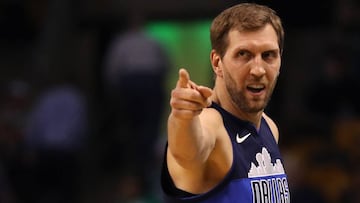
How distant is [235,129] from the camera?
467 cm

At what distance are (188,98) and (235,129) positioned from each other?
675 mm

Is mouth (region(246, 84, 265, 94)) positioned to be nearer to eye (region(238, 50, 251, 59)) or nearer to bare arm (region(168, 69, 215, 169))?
eye (region(238, 50, 251, 59))

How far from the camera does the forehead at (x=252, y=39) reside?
4.54 meters

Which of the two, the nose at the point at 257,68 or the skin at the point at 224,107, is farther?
the nose at the point at 257,68

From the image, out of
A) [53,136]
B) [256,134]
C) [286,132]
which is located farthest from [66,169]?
[256,134]

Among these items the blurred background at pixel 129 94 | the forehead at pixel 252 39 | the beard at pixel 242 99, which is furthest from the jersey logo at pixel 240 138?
the blurred background at pixel 129 94

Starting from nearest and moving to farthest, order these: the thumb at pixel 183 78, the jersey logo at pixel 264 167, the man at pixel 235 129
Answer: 1. the thumb at pixel 183 78
2. the man at pixel 235 129
3. the jersey logo at pixel 264 167

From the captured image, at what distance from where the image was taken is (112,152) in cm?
1197

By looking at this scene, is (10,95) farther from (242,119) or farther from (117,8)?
(242,119)

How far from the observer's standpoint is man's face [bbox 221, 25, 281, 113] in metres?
4.54

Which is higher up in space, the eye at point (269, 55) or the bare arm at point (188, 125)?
the eye at point (269, 55)

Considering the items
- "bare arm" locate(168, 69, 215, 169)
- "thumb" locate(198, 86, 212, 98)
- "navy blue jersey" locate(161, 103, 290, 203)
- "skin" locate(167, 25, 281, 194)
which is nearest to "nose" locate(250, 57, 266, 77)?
"skin" locate(167, 25, 281, 194)

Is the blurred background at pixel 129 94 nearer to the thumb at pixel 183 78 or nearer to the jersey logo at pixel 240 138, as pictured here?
the jersey logo at pixel 240 138

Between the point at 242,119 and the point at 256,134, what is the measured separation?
152mm
